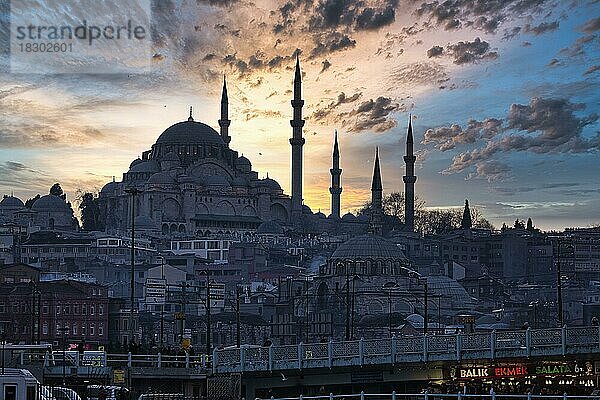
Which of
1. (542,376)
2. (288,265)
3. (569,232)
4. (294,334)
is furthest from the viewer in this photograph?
(569,232)

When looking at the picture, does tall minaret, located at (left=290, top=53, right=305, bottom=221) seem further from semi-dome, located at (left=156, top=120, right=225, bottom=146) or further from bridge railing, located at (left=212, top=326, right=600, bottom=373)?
bridge railing, located at (left=212, top=326, right=600, bottom=373)

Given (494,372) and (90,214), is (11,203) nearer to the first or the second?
(90,214)

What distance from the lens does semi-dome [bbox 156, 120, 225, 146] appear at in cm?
16500

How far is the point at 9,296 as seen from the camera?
82.6 metres

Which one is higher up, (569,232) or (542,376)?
(569,232)

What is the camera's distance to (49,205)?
535 feet

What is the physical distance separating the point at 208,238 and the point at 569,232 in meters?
41.2

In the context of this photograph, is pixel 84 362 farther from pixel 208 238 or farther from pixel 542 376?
pixel 208 238

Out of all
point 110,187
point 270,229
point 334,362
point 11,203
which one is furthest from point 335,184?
point 334,362

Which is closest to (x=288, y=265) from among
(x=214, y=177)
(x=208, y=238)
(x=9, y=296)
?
(x=208, y=238)

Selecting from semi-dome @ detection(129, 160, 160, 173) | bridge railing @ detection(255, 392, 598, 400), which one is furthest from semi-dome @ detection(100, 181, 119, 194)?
bridge railing @ detection(255, 392, 598, 400)

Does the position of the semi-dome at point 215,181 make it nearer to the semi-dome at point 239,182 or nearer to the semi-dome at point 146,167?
the semi-dome at point 239,182

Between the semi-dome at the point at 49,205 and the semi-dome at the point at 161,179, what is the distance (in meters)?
13.5

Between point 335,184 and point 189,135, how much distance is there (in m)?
20.1
